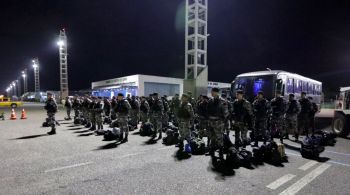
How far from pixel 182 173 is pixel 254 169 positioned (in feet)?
5.91

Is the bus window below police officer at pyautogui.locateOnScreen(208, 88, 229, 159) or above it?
above

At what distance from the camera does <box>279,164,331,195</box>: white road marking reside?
4100 mm

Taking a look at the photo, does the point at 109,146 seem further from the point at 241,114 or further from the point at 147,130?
the point at 241,114

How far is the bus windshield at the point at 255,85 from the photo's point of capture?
41.2 feet

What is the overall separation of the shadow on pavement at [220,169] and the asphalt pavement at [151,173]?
23mm

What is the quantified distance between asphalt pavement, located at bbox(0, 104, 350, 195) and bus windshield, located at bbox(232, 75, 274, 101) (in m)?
5.52

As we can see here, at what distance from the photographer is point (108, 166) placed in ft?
18.2

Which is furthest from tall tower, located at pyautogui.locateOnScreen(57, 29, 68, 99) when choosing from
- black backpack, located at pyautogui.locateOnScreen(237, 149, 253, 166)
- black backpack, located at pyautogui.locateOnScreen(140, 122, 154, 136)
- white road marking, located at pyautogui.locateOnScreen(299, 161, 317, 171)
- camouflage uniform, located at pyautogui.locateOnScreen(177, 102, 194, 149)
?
white road marking, located at pyautogui.locateOnScreen(299, 161, 317, 171)

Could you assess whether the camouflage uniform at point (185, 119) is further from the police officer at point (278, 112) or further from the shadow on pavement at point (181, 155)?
the police officer at point (278, 112)

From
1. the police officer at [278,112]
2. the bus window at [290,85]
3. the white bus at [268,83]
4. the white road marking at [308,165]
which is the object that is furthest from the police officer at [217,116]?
the bus window at [290,85]

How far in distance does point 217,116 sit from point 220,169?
1.46 m

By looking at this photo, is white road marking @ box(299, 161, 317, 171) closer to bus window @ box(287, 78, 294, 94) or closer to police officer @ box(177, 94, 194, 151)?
police officer @ box(177, 94, 194, 151)

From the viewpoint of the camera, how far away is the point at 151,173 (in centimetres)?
500

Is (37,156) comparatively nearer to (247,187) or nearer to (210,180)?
(210,180)
